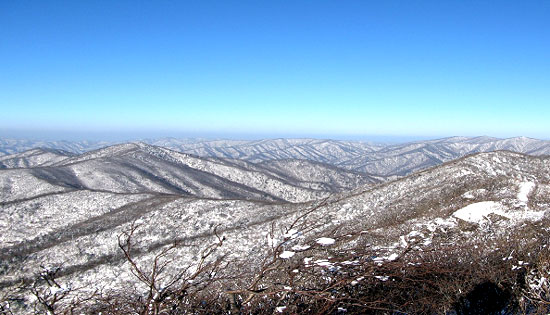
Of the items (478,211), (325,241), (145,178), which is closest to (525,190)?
(478,211)

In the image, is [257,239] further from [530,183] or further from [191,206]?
[530,183]

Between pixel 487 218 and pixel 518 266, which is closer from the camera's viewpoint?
pixel 518 266

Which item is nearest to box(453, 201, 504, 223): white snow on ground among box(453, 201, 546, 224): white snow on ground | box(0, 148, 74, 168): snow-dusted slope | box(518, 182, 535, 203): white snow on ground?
box(453, 201, 546, 224): white snow on ground

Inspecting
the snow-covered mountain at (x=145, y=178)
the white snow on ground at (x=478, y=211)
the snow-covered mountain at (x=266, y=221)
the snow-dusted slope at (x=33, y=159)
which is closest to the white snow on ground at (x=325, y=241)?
the snow-covered mountain at (x=266, y=221)

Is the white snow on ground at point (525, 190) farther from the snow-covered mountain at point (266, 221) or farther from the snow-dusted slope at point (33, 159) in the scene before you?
→ the snow-dusted slope at point (33, 159)

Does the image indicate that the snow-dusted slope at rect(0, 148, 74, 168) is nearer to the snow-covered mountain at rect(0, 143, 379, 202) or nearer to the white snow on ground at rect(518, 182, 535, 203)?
the snow-covered mountain at rect(0, 143, 379, 202)

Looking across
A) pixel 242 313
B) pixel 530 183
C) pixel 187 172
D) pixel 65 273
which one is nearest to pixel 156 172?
pixel 187 172
